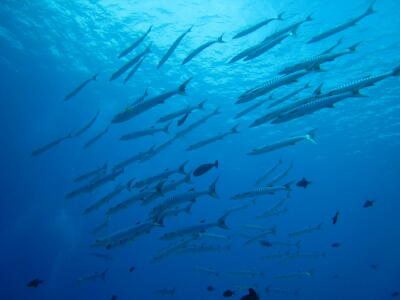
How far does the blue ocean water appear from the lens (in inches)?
681

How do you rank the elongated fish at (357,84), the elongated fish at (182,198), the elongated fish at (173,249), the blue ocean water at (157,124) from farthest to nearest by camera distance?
the blue ocean water at (157,124) → the elongated fish at (173,249) → the elongated fish at (182,198) → the elongated fish at (357,84)

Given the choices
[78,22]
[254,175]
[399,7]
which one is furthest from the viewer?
[254,175]

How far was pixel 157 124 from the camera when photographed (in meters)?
27.0

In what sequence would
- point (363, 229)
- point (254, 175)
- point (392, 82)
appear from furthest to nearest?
point (363, 229) → point (254, 175) → point (392, 82)

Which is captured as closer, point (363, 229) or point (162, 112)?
point (162, 112)

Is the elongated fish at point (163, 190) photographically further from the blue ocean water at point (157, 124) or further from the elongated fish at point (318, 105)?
the elongated fish at point (318, 105)

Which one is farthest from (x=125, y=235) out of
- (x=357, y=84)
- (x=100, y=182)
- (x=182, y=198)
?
(x=357, y=84)

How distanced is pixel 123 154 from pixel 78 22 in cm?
1673

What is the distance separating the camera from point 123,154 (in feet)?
108

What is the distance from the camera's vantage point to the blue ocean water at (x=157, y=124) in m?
17.3

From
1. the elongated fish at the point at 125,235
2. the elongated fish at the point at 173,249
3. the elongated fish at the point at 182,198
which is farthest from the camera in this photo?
the elongated fish at the point at 173,249

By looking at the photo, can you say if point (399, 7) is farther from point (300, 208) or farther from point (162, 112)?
point (300, 208)

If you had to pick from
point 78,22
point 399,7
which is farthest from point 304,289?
point 78,22

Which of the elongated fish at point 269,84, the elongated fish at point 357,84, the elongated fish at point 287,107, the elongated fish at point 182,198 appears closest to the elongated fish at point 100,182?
the elongated fish at point 182,198
